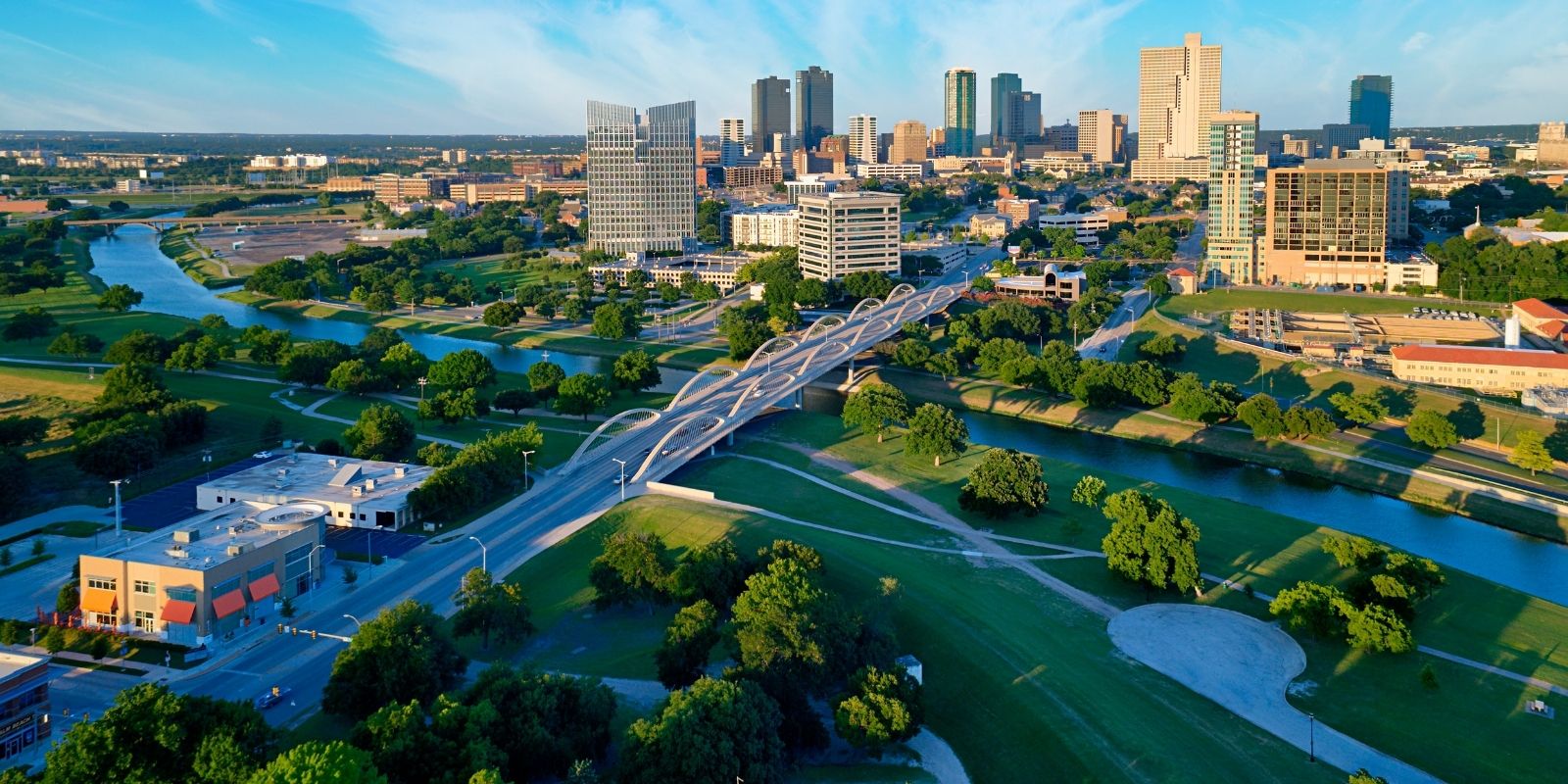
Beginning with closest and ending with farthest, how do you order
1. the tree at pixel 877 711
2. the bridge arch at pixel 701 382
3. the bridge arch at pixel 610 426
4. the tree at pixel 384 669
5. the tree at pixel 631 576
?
the tree at pixel 877 711, the tree at pixel 384 669, the tree at pixel 631 576, the bridge arch at pixel 610 426, the bridge arch at pixel 701 382


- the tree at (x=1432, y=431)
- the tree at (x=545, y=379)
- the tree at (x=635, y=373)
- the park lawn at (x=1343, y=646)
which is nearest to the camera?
the park lawn at (x=1343, y=646)

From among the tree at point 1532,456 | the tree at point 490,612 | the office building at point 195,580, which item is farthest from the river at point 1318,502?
the office building at point 195,580

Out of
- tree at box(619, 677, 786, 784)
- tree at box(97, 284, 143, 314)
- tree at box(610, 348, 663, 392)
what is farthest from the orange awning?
tree at box(97, 284, 143, 314)

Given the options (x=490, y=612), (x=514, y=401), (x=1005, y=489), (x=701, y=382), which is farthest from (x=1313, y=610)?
(x=701, y=382)

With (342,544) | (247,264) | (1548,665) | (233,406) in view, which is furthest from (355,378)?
(247,264)

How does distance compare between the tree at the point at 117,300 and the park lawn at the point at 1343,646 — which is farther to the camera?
the tree at the point at 117,300

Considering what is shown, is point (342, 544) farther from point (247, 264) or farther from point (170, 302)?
point (247, 264)

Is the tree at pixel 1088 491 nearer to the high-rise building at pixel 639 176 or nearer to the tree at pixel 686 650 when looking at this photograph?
the tree at pixel 686 650
